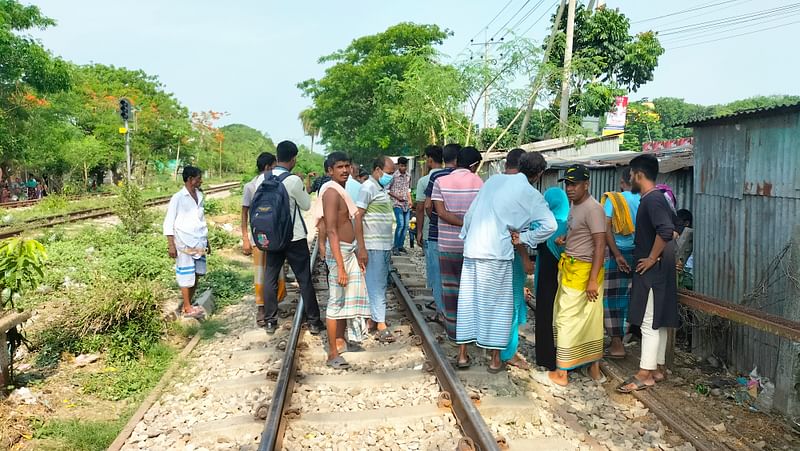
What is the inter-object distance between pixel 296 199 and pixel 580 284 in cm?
286

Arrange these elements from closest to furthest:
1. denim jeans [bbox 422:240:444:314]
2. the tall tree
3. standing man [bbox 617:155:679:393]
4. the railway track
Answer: standing man [bbox 617:155:679:393]
denim jeans [bbox 422:240:444:314]
the railway track
the tall tree

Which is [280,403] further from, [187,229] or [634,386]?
[187,229]

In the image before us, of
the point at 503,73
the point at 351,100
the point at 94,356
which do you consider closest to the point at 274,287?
the point at 94,356

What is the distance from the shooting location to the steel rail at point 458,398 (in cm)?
333

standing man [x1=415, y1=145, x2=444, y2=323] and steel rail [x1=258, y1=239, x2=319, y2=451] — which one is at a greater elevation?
standing man [x1=415, y1=145, x2=444, y2=323]

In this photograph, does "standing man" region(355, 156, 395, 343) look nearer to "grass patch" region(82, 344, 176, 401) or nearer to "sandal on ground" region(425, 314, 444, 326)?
"sandal on ground" region(425, 314, 444, 326)

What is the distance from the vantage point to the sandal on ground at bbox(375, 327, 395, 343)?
5.55 meters

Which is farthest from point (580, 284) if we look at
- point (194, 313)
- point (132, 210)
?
point (132, 210)

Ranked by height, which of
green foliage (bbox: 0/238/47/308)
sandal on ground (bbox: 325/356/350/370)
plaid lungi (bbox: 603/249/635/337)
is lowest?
sandal on ground (bbox: 325/356/350/370)

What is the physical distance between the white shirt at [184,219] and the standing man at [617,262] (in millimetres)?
4306

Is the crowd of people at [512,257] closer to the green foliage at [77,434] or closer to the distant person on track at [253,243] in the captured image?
the distant person on track at [253,243]

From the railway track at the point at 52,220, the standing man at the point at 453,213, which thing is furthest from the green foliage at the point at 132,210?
the standing man at the point at 453,213

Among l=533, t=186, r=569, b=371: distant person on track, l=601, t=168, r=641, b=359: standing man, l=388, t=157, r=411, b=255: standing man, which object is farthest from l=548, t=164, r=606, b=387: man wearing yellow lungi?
l=388, t=157, r=411, b=255: standing man

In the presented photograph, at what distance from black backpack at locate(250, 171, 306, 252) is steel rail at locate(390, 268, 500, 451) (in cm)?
161
